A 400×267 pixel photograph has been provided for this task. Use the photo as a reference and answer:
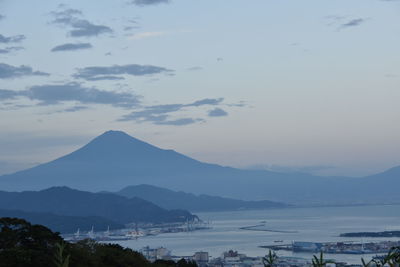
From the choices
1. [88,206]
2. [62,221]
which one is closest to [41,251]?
[62,221]

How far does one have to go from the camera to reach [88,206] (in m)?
95.6

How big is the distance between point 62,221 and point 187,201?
59.8 metres

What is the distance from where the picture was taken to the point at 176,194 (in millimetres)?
137125

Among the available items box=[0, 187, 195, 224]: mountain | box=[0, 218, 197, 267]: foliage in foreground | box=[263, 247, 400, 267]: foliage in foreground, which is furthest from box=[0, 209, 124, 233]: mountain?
box=[263, 247, 400, 267]: foliage in foreground

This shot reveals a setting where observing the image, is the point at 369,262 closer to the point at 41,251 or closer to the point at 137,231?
the point at 41,251

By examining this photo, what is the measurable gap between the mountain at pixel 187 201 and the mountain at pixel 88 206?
24.6 meters

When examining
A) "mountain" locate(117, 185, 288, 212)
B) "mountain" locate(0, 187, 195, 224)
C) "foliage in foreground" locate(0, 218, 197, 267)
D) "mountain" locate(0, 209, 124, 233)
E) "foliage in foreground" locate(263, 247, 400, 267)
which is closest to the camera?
"foliage in foreground" locate(263, 247, 400, 267)

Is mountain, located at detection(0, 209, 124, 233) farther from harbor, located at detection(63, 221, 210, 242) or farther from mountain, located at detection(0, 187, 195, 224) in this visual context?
mountain, located at detection(0, 187, 195, 224)

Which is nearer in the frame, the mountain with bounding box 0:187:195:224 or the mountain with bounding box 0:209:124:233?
the mountain with bounding box 0:209:124:233

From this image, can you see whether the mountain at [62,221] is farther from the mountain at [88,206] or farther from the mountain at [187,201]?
the mountain at [187,201]

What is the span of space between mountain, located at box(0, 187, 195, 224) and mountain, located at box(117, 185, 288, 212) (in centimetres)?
2465

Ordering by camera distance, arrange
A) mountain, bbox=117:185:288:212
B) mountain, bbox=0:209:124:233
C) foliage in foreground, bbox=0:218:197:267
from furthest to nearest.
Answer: mountain, bbox=117:185:288:212 → mountain, bbox=0:209:124:233 → foliage in foreground, bbox=0:218:197:267

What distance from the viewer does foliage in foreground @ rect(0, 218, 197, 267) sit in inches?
442

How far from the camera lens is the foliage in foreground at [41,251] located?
11.2 metres
